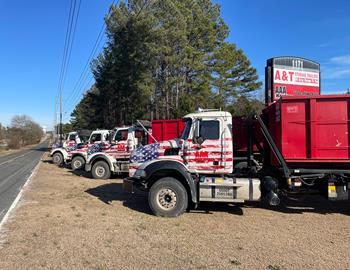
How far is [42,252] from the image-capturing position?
20.4 feet

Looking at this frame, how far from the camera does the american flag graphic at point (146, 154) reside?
31.8 ft

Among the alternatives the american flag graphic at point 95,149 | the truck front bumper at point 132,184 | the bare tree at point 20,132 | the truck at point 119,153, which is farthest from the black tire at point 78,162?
the bare tree at point 20,132

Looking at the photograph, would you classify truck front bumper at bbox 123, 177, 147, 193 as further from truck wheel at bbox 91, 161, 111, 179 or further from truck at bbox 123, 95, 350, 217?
truck wheel at bbox 91, 161, 111, 179

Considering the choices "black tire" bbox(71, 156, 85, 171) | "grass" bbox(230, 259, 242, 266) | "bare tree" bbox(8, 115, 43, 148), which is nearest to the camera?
"grass" bbox(230, 259, 242, 266)

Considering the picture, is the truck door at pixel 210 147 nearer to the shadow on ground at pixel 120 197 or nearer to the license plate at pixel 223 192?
the license plate at pixel 223 192

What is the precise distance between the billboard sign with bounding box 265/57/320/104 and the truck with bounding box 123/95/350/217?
964 cm

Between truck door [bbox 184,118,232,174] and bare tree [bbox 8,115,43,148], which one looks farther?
bare tree [bbox 8,115,43,148]

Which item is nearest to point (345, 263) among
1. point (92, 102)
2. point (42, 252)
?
point (42, 252)

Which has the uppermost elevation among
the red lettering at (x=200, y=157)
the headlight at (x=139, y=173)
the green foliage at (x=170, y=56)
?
the green foliage at (x=170, y=56)

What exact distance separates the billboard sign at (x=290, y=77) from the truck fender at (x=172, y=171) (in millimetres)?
10353

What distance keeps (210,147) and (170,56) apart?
20725mm

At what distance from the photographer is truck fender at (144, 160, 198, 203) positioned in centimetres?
888

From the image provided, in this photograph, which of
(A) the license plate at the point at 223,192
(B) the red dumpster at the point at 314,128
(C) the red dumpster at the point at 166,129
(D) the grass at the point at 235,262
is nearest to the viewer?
(D) the grass at the point at 235,262

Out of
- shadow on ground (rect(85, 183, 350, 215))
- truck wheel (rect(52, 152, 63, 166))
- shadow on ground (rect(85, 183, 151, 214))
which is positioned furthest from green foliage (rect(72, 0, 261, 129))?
shadow on ground (rect(85, 183, 350, 215))
